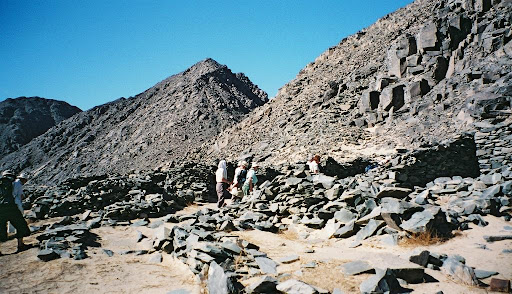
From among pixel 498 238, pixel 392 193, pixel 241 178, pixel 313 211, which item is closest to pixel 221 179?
pixel 241 178

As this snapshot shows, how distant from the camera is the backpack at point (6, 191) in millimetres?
7113

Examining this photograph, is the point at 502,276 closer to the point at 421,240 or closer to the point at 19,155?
the point at 421,240

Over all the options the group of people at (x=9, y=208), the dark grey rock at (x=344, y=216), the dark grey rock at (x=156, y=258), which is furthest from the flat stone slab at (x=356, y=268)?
the group of people at (x=9, y=208)

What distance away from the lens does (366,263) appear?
16.0ft

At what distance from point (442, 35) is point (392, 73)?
4928 mm

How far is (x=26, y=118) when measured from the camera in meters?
84.1

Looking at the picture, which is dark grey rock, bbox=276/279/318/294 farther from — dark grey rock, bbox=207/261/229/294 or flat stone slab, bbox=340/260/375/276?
flat stone slab, bbox=340/260/375/276

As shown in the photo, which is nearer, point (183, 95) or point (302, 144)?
point (302, 144)

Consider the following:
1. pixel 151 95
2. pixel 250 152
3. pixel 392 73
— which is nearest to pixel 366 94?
pixel 392 73

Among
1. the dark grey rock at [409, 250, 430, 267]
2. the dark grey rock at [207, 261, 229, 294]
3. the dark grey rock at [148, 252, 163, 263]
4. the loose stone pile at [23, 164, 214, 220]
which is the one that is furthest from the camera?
the loose stone pile at [23, 164, 214, 220]

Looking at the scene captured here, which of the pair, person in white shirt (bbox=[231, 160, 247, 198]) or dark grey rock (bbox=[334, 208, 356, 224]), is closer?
dark grey rock (bbox=[334, 208, 356, 224])

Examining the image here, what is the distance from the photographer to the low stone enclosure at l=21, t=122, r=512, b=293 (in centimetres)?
505

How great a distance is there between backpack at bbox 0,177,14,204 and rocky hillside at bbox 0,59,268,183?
3513 cm

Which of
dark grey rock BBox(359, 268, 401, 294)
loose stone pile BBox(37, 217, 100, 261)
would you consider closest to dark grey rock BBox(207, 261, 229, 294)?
dark grey rock BBox(359, 268, 401, 294)
